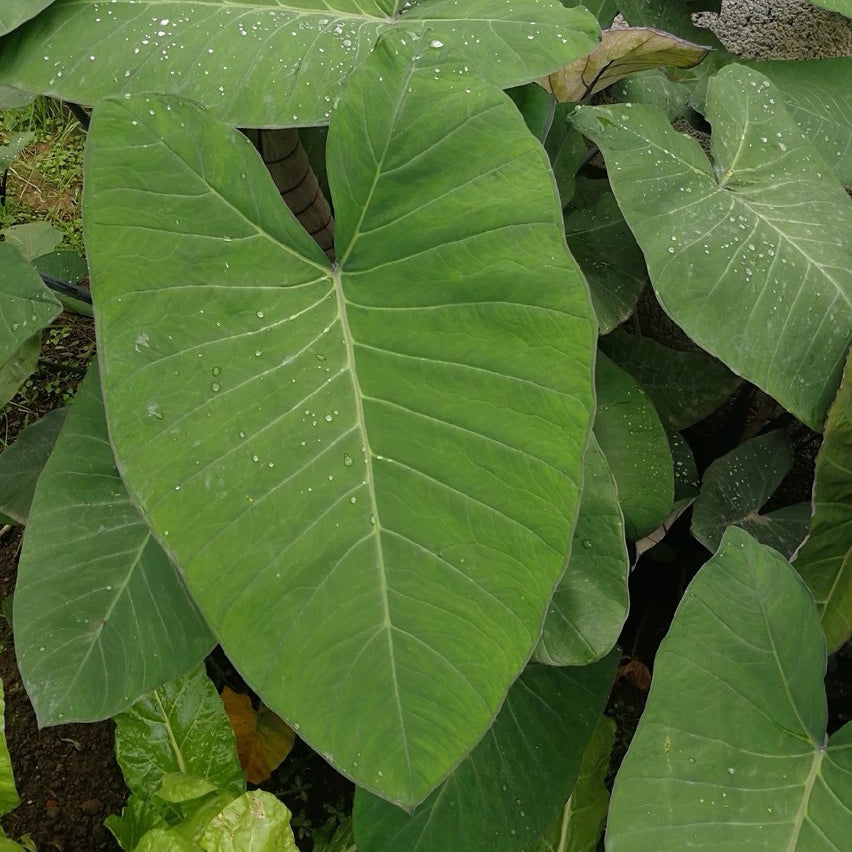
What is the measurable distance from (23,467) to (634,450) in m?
0.95

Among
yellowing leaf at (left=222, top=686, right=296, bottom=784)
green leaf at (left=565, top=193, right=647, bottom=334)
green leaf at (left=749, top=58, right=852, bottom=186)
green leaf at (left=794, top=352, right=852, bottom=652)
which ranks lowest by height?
yellowing leaf at (left=222, top=686, right=296, bottom=784)

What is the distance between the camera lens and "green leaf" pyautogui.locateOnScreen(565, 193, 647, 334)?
1.28 metres

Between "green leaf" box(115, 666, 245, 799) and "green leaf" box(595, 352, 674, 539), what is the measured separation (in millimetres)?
723

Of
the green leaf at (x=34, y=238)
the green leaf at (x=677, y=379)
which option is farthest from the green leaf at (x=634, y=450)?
the green leaf at (x=34, y=238)

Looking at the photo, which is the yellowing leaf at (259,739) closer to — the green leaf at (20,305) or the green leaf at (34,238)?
the green leaf at (20,305)

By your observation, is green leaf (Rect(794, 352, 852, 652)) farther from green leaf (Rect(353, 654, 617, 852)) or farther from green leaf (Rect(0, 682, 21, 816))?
green leaf (Rect(0, 682, 21, 816))

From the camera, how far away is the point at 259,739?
57.4 inches

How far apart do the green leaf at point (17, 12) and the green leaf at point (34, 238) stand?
2.65ft

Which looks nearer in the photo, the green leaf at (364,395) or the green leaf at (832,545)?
the green leaf at (364,395)

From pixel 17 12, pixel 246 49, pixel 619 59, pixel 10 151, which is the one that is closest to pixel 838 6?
pixel 619 59

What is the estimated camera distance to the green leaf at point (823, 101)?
55.4 inches

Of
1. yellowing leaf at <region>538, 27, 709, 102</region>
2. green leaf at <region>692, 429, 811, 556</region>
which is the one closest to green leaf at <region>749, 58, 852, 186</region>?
yellowing leaf at <region>538, 27, 709, 102</region>

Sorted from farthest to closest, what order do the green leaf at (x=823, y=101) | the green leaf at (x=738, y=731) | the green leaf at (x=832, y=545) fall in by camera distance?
the green leaf at (x=823, y=101) → the green leaf at (x=832, y=545) → the green leaf at (x=738, y=731)

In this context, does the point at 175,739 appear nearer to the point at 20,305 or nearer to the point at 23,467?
the point at 23,467
